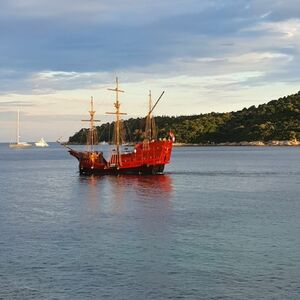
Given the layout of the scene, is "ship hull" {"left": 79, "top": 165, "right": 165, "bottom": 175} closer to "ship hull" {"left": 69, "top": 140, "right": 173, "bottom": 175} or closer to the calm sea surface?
"ship hull" {"left": 69, "top": 140, "right": 173, "bottom": 175}

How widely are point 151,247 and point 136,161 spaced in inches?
2508

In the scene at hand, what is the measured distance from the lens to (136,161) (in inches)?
3807

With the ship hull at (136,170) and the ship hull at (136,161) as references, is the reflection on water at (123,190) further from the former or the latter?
the ship hull at (136,161)

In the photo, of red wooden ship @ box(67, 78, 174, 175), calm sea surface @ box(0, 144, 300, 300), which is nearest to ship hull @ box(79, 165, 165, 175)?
red wooden ship @ box(67, 78, 174, 175)

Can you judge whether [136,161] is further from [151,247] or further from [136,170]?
[151,247]

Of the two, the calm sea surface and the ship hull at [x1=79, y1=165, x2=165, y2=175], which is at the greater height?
the ship hull at [x1=79, y1=165, x2=165, y2=175]

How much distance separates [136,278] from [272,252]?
868cm

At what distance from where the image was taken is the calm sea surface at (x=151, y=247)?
82.6 ft

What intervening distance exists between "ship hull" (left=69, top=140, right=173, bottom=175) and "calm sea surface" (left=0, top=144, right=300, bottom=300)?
3189 centimetres

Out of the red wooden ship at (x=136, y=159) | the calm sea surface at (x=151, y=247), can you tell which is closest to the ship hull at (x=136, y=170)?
the red wooden ship at (x=136, y=159)

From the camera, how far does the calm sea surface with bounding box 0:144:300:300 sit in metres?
25.2

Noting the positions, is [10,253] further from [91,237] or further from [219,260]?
[219,260]

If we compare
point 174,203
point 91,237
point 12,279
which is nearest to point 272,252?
point 91,237

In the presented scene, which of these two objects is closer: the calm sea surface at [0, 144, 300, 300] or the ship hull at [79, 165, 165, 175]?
the calm sea surface at [0, 144, 300, 300]
